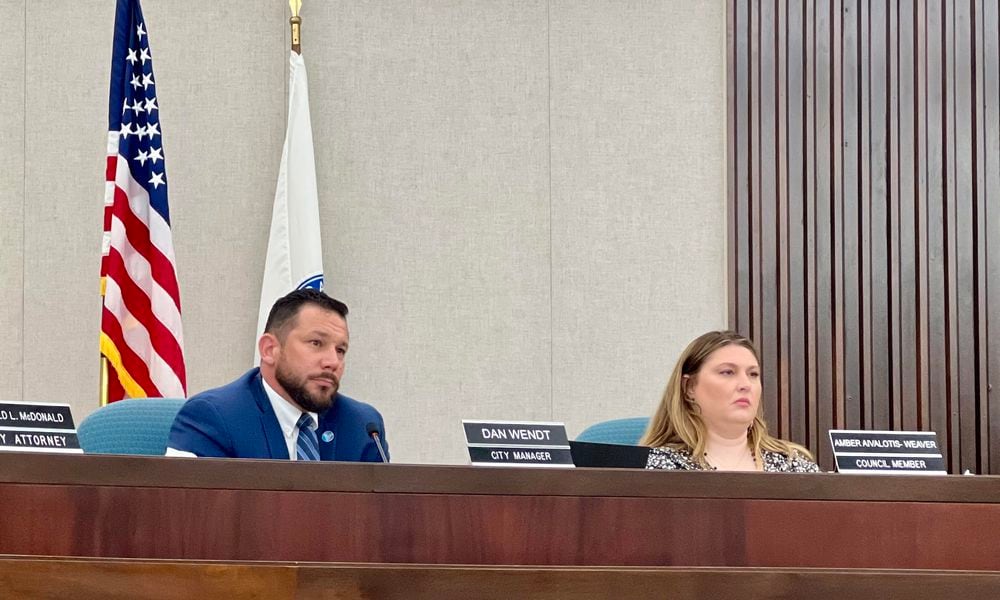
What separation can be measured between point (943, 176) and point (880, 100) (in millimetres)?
399

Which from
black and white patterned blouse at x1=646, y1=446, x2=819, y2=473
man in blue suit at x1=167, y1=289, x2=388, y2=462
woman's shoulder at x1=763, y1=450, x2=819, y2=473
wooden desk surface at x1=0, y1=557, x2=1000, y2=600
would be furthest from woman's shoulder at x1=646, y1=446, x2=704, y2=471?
wooden desk surface at x1=0, y1=557, x2=1000, y2=600

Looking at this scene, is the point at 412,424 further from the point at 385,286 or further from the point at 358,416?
the point at 358,416

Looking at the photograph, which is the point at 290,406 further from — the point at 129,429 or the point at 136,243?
the point at 136,243

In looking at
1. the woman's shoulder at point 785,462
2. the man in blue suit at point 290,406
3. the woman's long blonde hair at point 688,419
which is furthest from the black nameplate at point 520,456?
the woman's shoulder at point 785,462

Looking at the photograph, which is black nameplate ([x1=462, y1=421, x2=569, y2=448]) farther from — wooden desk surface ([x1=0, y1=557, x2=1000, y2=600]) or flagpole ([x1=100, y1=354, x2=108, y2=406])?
flagpole ([x1=100, y1=354, x2=108, y2=406])

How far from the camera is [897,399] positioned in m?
4.97

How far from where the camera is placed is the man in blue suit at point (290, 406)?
2.98 m

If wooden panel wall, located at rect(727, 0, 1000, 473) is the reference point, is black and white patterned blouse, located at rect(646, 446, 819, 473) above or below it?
below

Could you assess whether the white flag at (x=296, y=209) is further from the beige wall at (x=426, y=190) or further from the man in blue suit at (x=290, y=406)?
the man in blue suit at (x=290, y=406)

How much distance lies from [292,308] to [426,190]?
161cm

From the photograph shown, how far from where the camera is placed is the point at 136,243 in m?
4.39

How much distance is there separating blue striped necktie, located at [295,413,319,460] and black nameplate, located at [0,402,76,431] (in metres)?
0.97

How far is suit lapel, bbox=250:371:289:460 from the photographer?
3.04 metres

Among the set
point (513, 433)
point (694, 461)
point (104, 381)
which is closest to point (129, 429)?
point (104, 381)
